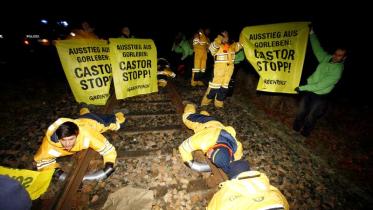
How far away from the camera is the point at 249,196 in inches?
78.1

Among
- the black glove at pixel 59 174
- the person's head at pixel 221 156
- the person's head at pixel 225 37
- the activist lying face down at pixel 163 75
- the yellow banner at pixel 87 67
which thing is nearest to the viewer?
the person's head at pixel 221 156

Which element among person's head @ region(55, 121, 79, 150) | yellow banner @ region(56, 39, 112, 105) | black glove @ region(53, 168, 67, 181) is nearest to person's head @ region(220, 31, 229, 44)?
yellow banner @ region(56, 39, 112, 105)

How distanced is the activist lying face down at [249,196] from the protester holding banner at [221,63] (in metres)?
3.95

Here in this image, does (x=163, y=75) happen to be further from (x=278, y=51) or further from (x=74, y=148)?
(x=74, y=148)

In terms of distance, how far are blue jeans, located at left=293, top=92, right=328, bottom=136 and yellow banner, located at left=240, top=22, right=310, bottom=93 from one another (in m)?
0.69

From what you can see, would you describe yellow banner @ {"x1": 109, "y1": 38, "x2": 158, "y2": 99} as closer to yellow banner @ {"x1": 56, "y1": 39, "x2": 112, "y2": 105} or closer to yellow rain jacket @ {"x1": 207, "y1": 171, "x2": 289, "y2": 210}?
yellow banner @ {"x1": 56, "y1": 39, "x2": 112, "y2": 105}

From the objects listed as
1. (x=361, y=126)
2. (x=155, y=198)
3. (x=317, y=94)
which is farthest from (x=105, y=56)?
(x=361, y=126)

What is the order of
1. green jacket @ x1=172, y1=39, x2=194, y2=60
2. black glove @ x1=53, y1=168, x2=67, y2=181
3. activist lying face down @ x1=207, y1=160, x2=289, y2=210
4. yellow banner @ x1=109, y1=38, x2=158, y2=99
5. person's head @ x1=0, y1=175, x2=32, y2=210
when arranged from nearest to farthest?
person's head @ x1=0, y1=175, x2=32, y2=210
activist lying face down @ x1=207, y1=160, x2=289, y2=210
black glove @ x1=53, y1=168, x2=67, y2=181
yellow banner @ x1=109, y1=38, x2=158, y2=99
green jacket @ x1=172, y1=39, x2=194, y2=60

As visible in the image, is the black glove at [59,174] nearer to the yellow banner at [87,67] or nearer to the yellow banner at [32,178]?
the yellow banner at [32,178]

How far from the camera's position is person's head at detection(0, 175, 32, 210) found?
1684 mm

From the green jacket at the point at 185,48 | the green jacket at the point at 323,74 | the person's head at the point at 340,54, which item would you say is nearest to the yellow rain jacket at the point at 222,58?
the green jacket at the point at 323,74

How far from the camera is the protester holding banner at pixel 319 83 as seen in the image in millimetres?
4145

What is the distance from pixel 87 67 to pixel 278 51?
4.36 metres

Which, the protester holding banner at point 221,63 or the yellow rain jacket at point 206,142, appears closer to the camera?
the yellow rain jacket at point 206,142
